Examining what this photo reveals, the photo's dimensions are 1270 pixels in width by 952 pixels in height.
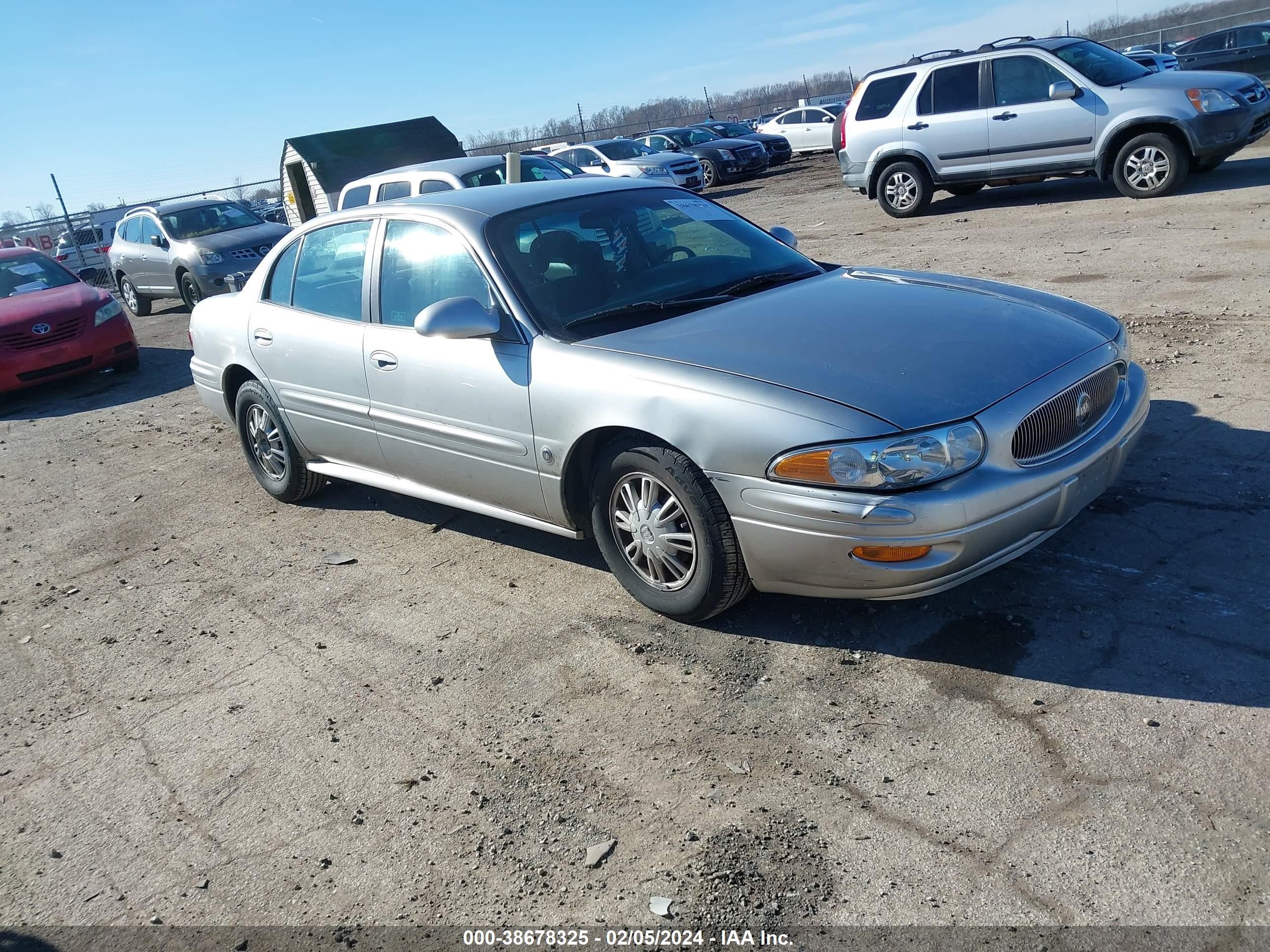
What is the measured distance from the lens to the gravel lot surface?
2.64 m

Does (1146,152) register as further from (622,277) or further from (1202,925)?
(1202,925)

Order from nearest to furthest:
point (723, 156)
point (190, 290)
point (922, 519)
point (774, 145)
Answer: point (922, 519), point (190, 290), point (723, 156), point (774, 145)

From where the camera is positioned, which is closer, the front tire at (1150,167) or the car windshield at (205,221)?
the front tire at (1150,167)

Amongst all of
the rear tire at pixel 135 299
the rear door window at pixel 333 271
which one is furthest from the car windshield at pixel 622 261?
the rear tire at pixel 135 299

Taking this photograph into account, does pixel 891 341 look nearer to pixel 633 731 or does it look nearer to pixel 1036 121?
pixel 633 731

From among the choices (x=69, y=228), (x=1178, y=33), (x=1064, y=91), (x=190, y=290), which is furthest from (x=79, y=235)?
(x=1178, y=33)

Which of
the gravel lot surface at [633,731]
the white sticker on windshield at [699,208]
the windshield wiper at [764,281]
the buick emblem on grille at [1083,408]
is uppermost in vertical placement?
the white sticker on windshield at [699,208]

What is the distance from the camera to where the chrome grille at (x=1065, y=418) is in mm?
3447

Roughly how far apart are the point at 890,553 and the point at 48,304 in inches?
410

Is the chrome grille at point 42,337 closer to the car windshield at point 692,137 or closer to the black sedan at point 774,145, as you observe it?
the car windshield at point 692,137

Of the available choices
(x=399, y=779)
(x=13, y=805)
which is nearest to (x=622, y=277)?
(x=399, y=779)

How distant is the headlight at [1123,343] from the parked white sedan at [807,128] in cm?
2607

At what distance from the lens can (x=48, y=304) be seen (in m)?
10.7

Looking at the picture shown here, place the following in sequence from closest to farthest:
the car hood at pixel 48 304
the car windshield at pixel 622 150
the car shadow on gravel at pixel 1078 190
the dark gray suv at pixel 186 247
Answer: the car hood at pixel 48 304, the car shadow on gravel at pixel 1078 190, the dark gray suv at pixel 186 247, the car windshield at pixel 622 150
